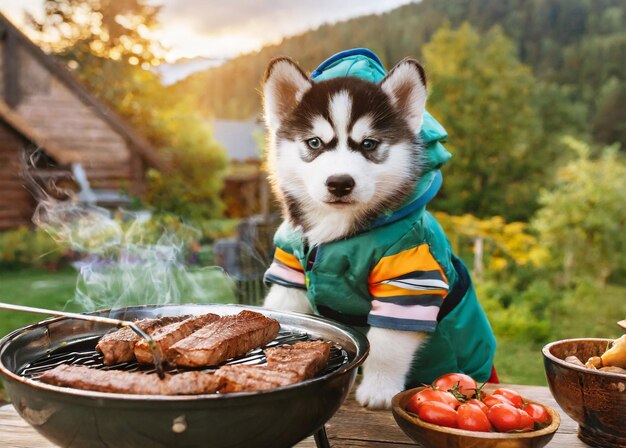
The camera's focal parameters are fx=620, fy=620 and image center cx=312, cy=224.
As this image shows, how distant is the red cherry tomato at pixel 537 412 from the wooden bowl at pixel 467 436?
1 centimetres

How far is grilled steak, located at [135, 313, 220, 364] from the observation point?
128cm

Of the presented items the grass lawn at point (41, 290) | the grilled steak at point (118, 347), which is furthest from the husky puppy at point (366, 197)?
the grass lawn at point (41, 290)

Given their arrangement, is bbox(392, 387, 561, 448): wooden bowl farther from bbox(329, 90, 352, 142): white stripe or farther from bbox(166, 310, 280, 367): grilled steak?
bbox(329, 90, 352, 142): white stripe

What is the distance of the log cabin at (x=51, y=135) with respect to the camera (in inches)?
203

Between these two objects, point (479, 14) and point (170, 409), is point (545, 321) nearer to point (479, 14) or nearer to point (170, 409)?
point (479, 14)

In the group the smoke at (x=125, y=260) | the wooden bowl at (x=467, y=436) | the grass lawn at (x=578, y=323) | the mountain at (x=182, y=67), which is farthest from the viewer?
the mountain at (x=182, y=67)

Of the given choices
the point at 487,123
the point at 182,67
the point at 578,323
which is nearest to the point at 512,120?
the point at 487,123

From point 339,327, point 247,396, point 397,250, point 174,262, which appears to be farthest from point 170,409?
point 174,262

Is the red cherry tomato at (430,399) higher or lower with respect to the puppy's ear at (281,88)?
lower

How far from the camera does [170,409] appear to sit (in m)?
0.98

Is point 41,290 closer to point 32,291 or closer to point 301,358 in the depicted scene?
point 32,291

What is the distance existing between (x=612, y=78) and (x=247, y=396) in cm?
455

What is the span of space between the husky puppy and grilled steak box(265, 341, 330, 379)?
0.31 meters

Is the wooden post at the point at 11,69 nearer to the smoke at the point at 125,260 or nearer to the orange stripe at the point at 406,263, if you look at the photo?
the smoke at the point at 125,260
